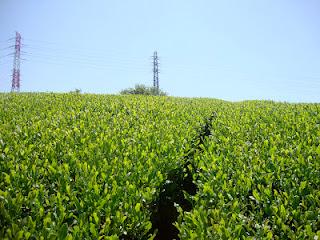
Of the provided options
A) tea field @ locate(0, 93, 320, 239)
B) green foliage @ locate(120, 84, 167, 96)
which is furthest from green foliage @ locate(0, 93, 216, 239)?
green foliage @ locate(120, 84, 167, 96)

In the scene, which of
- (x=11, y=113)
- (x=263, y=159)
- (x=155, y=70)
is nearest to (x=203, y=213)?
(x=263, y=159)

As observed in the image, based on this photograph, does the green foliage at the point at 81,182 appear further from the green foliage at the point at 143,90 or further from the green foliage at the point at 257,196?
the green foliage at the point at 143,90

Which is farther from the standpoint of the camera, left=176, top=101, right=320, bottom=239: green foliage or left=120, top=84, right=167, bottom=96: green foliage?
left=120, top=84, right=167, bottom=96: green foliage

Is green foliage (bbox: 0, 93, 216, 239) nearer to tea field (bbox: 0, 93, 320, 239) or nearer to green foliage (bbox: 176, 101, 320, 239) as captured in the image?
tea field (bbox: 0, 93, 320, 239)

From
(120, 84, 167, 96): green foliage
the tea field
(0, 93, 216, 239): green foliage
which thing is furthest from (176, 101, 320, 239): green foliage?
(120, 84, 167, 96): green foliage

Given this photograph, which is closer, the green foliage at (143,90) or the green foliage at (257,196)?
the green foliage at (257,196)

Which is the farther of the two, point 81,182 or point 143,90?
point 143,90

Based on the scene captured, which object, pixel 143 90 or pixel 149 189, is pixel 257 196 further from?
pixel 143 90

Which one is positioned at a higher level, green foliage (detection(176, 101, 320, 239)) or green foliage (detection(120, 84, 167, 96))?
green foliage (detection(120, 84, 167, 96))

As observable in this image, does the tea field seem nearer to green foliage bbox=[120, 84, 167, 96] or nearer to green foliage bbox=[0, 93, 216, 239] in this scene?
green foliage bbox=[0, 93, 216, 239]

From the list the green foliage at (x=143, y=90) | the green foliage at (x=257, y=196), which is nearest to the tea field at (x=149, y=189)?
the green foliage at (x=257, y=196)

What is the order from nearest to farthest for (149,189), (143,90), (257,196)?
(257,196) < (149,189) < (143,90)

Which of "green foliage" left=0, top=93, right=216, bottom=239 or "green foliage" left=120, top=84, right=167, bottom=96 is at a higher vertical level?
"green foliage" left=120, top=84, right=167, bottom=96

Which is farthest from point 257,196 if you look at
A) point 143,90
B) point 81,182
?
point 143,90
